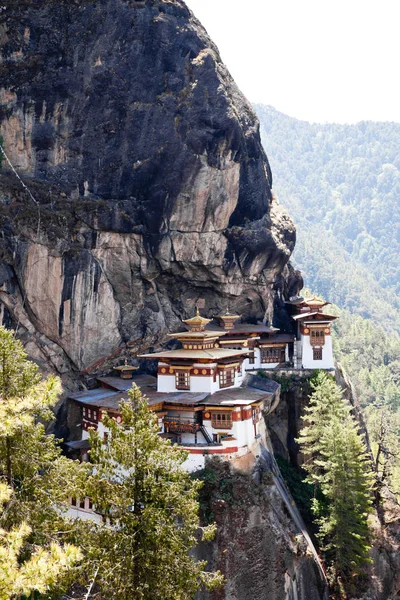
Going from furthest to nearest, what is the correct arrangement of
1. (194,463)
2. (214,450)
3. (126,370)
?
(126,370) < (214,450) < (194,463)

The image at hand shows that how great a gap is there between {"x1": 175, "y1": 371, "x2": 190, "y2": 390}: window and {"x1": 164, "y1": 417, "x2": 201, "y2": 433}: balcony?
214 centimetres

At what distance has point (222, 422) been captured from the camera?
2873 centimetres

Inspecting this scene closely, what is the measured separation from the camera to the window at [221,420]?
28.6 meters

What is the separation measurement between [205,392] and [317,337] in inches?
428

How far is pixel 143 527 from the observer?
14758 millimetres

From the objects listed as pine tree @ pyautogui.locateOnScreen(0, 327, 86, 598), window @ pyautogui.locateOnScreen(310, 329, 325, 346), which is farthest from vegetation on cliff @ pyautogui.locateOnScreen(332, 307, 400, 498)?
pine tree @ pyautogui.locateOnScreen(0, 327, 86, 598)

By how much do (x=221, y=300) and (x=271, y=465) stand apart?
1370 centimetres

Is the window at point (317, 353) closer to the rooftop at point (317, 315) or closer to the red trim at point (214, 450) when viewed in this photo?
the rooftop at point (317, 315)

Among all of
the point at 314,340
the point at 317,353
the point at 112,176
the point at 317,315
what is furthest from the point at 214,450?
the point at 112,176

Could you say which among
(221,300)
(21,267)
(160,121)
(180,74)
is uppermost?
(180,74)

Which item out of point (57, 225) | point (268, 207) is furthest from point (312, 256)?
point (57, 225)

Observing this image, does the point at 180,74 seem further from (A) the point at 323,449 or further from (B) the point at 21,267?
(A) the point at 323,449

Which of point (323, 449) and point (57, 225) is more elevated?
point (57, 225)

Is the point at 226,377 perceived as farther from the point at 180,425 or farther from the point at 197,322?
the point at 180,425
